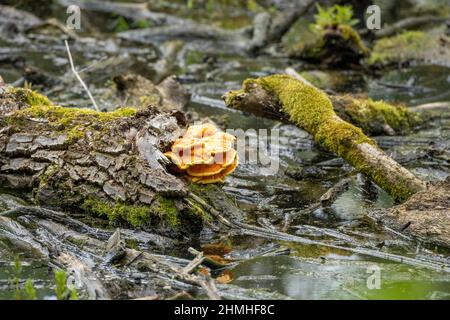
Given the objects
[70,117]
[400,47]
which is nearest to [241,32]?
[400,47]

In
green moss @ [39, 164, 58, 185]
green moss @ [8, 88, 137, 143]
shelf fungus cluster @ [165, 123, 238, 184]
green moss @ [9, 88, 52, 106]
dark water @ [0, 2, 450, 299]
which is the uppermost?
green moss @ [9, 88, 52, 106]

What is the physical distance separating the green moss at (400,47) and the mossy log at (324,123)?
19.4 ft

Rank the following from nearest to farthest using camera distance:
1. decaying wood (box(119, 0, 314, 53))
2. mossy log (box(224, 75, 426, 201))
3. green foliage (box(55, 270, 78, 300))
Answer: green foliage (box(55, 270, 78, 300))
mossy log (box(224, 75, 426, 201))
decaying wood (box(119, 0, 314, 53))

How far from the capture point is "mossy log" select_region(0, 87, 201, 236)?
5430 mm

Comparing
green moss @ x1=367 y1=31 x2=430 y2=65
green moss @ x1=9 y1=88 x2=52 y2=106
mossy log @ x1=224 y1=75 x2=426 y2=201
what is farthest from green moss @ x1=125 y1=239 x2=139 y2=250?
green moss @ x1=367 y1=31 x2=430 y2=65

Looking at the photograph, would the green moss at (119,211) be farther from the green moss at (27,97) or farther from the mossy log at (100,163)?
the green moss at (27,97)

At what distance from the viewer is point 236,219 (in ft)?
19.1

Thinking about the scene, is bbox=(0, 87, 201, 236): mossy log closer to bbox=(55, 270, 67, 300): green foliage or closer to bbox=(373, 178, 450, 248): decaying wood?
bbox=(55, 270, 67, 300): green foliage

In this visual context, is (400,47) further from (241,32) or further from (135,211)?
(135,211)

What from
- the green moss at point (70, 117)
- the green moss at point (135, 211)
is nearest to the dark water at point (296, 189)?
the green moss at point (135, 211)

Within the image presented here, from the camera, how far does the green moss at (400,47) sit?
13.1m

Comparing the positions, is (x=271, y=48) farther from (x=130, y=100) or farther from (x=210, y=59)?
(x=130, y=100)

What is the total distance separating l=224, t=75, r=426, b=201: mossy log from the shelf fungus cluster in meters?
1.37

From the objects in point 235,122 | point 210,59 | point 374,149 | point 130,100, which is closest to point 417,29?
point 210,59
